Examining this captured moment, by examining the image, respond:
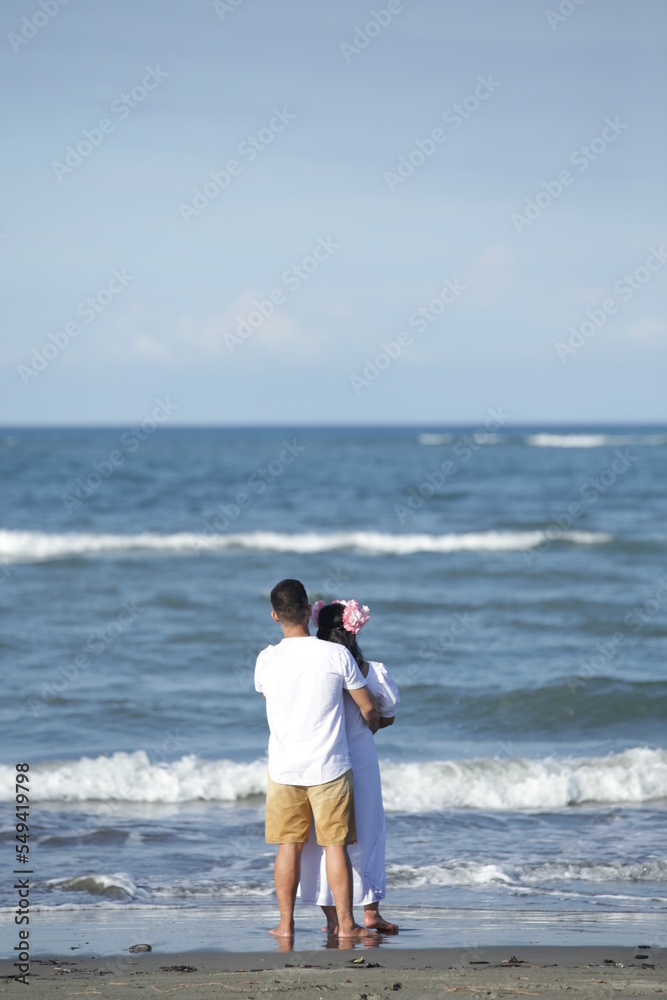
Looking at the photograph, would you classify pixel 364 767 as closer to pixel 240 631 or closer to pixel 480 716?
pixel 480 716

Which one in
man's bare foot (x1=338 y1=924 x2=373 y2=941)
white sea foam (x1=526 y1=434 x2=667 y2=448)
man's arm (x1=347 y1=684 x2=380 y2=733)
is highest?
white sea foam (x1=526 y1=434 x2=667 y2=448)

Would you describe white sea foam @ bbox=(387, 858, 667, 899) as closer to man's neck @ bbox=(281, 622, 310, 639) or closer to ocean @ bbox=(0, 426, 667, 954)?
ocean @ bbox=(0, 426, 667, 954)

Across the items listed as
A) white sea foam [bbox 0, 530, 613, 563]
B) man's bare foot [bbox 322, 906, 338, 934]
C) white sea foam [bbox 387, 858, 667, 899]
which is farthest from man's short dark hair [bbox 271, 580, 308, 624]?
white sea foam [bbox 0, 530, 613, 563]

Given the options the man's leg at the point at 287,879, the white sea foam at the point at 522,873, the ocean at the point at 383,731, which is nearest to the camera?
the man's leg at the point at 287,879

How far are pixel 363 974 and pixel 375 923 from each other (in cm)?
74

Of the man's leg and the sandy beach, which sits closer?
the sandy beach

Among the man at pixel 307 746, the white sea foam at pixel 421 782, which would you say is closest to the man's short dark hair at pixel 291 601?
the man at pixel 307 746

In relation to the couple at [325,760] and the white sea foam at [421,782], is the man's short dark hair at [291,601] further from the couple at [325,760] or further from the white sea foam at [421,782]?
the white sea foam at [421,782]

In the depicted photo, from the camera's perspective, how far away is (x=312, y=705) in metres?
4.34

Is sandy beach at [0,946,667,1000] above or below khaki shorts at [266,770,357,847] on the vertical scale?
below

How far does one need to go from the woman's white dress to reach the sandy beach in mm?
367

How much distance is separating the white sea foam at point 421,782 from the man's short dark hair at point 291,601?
124 inches

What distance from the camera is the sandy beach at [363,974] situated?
11.9 feet

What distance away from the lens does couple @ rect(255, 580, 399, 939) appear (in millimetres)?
4352
